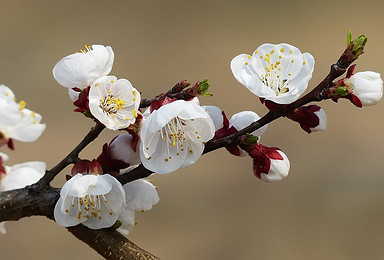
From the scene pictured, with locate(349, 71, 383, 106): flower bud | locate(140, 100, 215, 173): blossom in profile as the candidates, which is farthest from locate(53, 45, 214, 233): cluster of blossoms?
locate(349, 71, 383, 106): flower bud

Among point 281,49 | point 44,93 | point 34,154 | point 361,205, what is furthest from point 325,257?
point 281,49

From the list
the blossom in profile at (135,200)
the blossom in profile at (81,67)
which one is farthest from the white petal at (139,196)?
the blossom in profile at (81,67)

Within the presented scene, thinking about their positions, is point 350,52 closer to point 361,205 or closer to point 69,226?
point 69,226

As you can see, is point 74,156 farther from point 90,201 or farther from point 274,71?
point 274,71

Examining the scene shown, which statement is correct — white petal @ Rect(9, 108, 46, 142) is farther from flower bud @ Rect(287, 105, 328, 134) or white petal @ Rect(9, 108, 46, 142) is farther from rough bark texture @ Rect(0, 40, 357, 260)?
flower bud @ Rect(287, 105, 328, 134)

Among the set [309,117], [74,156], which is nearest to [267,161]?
[309,117]

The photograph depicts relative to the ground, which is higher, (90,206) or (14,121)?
(14,121)

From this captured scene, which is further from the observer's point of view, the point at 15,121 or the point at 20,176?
the point at 20,176
